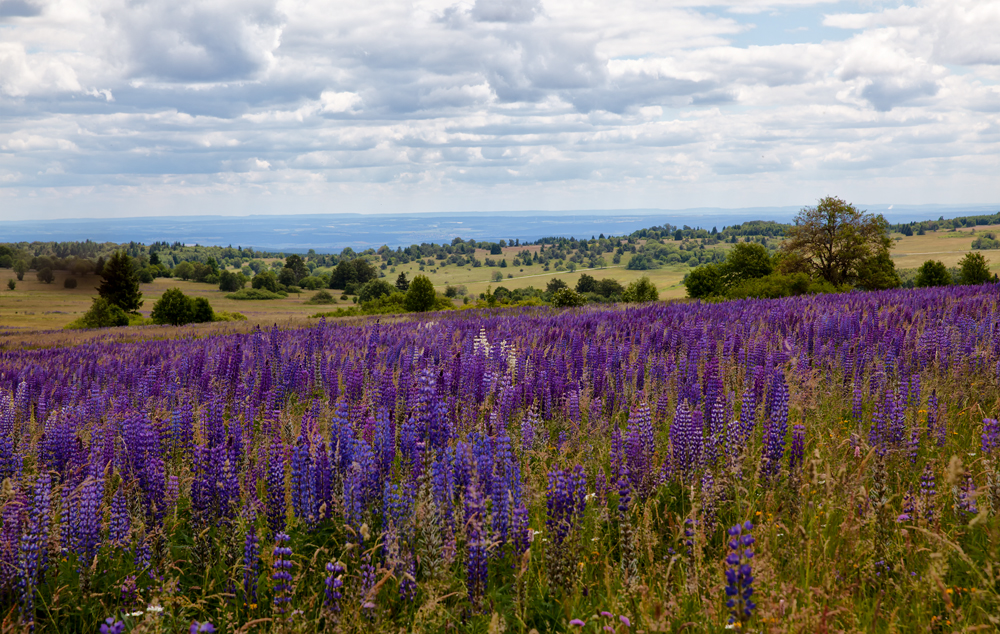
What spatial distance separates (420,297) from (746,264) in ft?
122

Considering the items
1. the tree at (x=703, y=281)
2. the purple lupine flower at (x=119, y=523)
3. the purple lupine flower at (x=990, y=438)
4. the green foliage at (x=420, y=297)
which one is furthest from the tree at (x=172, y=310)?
the purple lupine flower at (x=990, y=438)

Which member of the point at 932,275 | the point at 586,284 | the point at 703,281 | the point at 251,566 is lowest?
the point at 586,284

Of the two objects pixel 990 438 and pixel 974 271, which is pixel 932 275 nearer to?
pixel 974 271

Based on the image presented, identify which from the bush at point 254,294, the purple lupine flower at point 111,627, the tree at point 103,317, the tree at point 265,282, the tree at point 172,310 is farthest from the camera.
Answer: the tree at point 265,282

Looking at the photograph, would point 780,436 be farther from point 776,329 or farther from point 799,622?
point 776,329

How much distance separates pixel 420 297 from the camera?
56125 mm

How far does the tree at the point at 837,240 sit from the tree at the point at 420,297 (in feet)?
113

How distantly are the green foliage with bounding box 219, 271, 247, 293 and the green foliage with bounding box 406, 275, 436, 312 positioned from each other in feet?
334

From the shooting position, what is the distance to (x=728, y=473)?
551cm

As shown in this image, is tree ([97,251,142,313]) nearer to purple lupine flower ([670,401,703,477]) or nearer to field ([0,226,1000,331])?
field ([0,226,1000,331])

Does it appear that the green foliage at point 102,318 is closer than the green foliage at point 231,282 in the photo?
Yes

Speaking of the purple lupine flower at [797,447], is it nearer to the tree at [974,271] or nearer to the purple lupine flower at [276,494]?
the purple lupine flower at [276,494]

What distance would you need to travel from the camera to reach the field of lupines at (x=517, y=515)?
3.63 meters

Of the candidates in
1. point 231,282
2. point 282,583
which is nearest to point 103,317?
point 282,583
